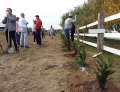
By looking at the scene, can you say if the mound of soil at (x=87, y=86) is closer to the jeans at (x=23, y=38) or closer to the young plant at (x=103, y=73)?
the young plant at (x=103, y=73)

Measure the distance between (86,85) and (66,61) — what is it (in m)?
3.99

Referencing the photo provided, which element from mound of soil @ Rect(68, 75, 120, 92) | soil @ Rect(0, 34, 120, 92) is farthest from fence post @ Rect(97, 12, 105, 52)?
mound of soil @ Rect(68, 75, 120, 92)

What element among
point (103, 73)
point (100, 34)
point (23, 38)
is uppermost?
point (100, 34)

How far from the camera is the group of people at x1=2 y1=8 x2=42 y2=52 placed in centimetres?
1567

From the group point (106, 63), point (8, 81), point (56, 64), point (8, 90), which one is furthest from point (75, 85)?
point (56, 64)

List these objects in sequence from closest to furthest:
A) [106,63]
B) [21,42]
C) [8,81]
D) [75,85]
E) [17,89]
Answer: [106,63]
[75,85]
[17,89]
[8,81]
[21,42]

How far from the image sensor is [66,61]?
12.1 metres

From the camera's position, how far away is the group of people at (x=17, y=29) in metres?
15.7

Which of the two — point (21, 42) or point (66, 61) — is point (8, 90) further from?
point (21, 42)

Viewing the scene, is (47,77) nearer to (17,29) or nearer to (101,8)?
(17,29)

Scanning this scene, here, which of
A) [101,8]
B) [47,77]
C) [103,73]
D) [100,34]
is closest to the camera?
[103,73]

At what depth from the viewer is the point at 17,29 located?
17891 mm

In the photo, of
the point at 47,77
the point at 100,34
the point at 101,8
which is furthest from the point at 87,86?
the point at 101,8

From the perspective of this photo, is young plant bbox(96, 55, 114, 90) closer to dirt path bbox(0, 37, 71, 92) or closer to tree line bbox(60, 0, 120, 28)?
dirt path bbox(0, 37, 71, 92)
